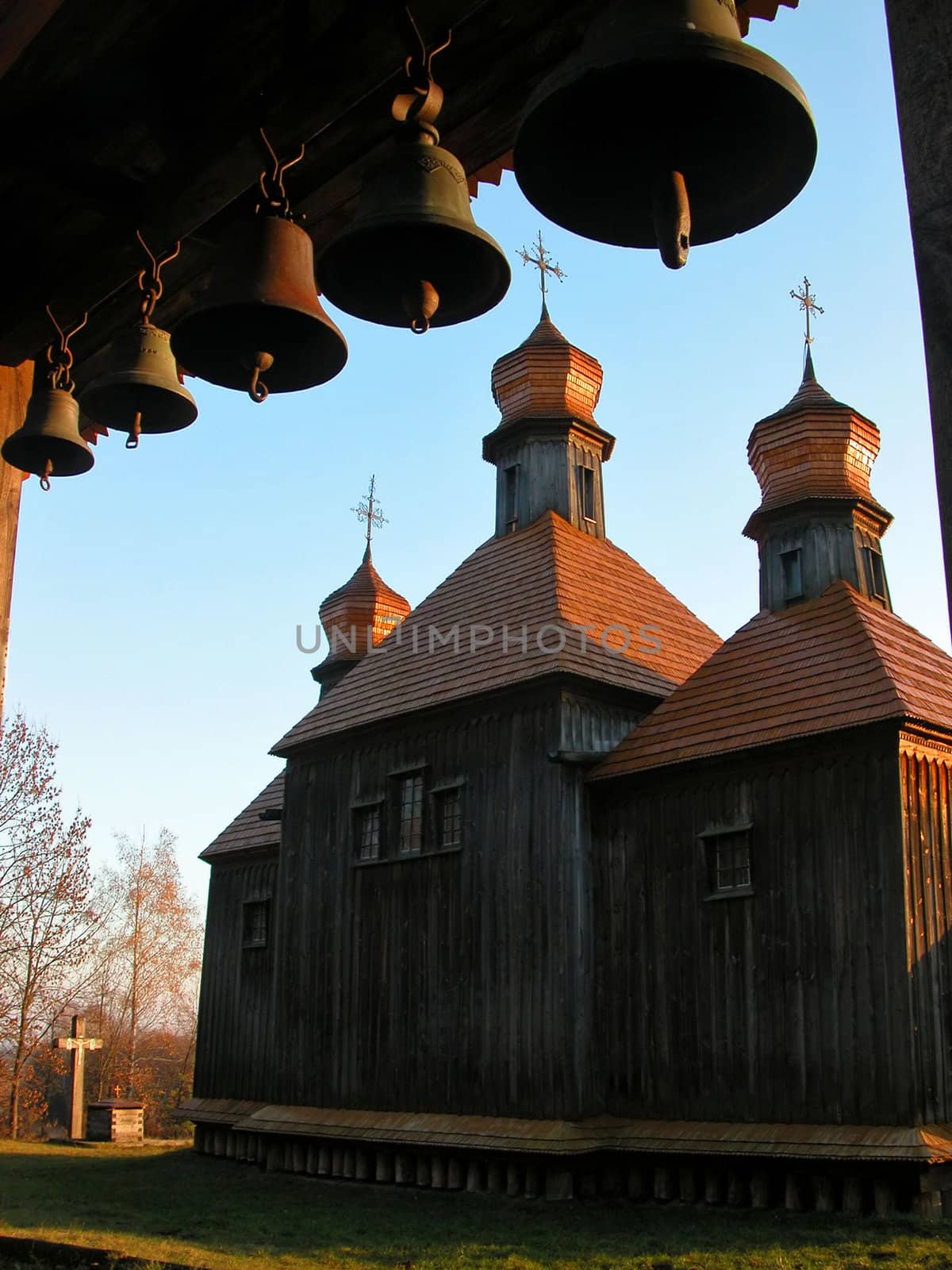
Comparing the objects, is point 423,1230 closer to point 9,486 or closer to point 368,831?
point 368,831

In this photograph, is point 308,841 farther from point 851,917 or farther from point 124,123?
point 124,123

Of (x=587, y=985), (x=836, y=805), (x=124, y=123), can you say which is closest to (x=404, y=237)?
(x=124, y=123)

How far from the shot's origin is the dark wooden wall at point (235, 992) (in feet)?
76.0

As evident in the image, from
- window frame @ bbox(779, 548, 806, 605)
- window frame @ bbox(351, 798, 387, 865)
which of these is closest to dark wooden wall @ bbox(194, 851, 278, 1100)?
window frame @ bbox(351, 798, 387, 865)

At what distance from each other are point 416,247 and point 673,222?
59.0 inches

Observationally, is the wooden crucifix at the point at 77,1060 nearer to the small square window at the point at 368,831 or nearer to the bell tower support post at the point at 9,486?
the small square window at the point at 368,831

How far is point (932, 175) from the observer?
8.93 feet

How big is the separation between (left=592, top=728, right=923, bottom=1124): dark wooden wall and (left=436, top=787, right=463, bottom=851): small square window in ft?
7.06

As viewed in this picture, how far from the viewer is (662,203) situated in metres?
3.47

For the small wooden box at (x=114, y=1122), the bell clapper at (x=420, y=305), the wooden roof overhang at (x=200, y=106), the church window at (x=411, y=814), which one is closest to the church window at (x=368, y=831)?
the church window at (x=411, y=814)

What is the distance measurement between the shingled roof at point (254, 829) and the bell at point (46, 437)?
1841 centimetres

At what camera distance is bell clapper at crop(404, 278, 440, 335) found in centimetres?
453

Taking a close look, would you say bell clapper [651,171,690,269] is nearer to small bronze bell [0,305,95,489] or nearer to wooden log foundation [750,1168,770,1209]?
small bronze bell [0,305,95,489]

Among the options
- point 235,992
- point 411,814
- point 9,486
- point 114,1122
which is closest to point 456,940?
point 411,814
